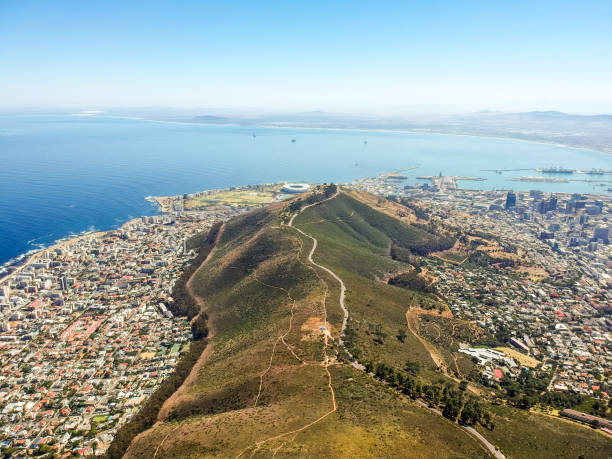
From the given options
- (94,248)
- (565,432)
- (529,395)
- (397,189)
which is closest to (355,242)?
(529,395)

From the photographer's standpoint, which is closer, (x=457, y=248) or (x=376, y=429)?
(x=376, y=429)

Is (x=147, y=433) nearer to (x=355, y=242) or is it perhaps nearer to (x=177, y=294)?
(x=177, y=294)

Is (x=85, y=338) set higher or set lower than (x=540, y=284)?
lower

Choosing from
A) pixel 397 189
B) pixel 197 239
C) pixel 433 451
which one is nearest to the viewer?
pixel 433 451

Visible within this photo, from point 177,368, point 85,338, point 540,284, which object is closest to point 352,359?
point 177,368

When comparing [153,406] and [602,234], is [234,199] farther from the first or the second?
[602,234]

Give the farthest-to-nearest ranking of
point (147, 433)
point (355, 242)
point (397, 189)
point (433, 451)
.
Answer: point (397, 189) < point (355, 242) < point (147, 433) < point (433, 451)

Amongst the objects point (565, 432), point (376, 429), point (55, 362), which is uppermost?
point (376, 429)
